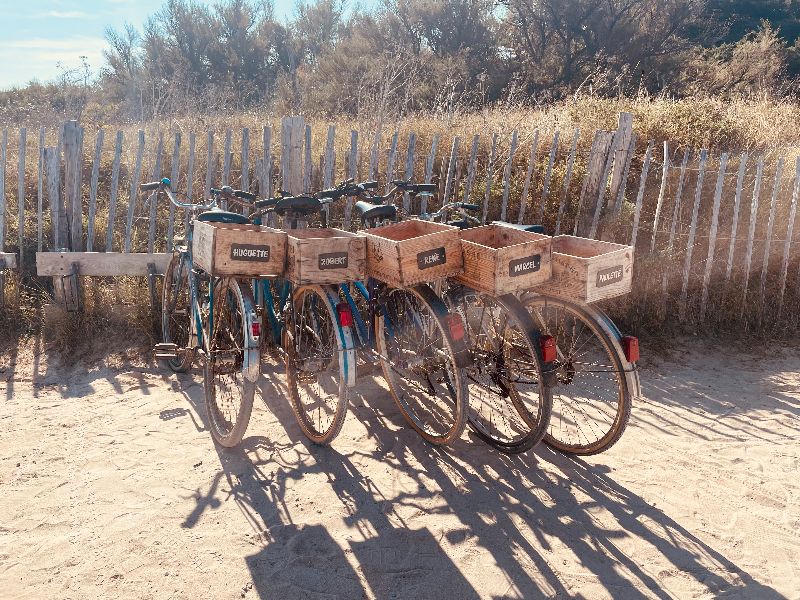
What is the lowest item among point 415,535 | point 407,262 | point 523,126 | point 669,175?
point 415,535

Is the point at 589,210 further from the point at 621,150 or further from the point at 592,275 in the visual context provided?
the point at 592,275

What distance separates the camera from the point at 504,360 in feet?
12.4

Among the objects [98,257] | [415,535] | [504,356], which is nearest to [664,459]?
[504,356]

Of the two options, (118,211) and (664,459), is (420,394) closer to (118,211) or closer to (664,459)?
(664,459)

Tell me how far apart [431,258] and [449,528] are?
1.38 m

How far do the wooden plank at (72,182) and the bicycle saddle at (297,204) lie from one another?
2.89m

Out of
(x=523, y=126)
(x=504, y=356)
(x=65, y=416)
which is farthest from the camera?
(x=523, y=126)

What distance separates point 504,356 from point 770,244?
12.5 feet

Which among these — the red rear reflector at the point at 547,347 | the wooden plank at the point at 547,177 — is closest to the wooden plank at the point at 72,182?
the wooden plank at the point at 547,177

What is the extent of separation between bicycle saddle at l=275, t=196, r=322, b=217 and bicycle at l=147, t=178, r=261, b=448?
1.00 ft

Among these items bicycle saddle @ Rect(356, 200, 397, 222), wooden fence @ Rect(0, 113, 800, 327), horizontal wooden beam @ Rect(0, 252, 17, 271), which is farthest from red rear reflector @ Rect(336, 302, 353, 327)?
horizontal wooden beam @ Rect(0, 252, 17, 271)

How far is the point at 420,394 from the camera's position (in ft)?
15.7

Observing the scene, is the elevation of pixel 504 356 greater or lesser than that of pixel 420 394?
greater

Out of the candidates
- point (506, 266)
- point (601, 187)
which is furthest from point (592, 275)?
point (601, 187)
